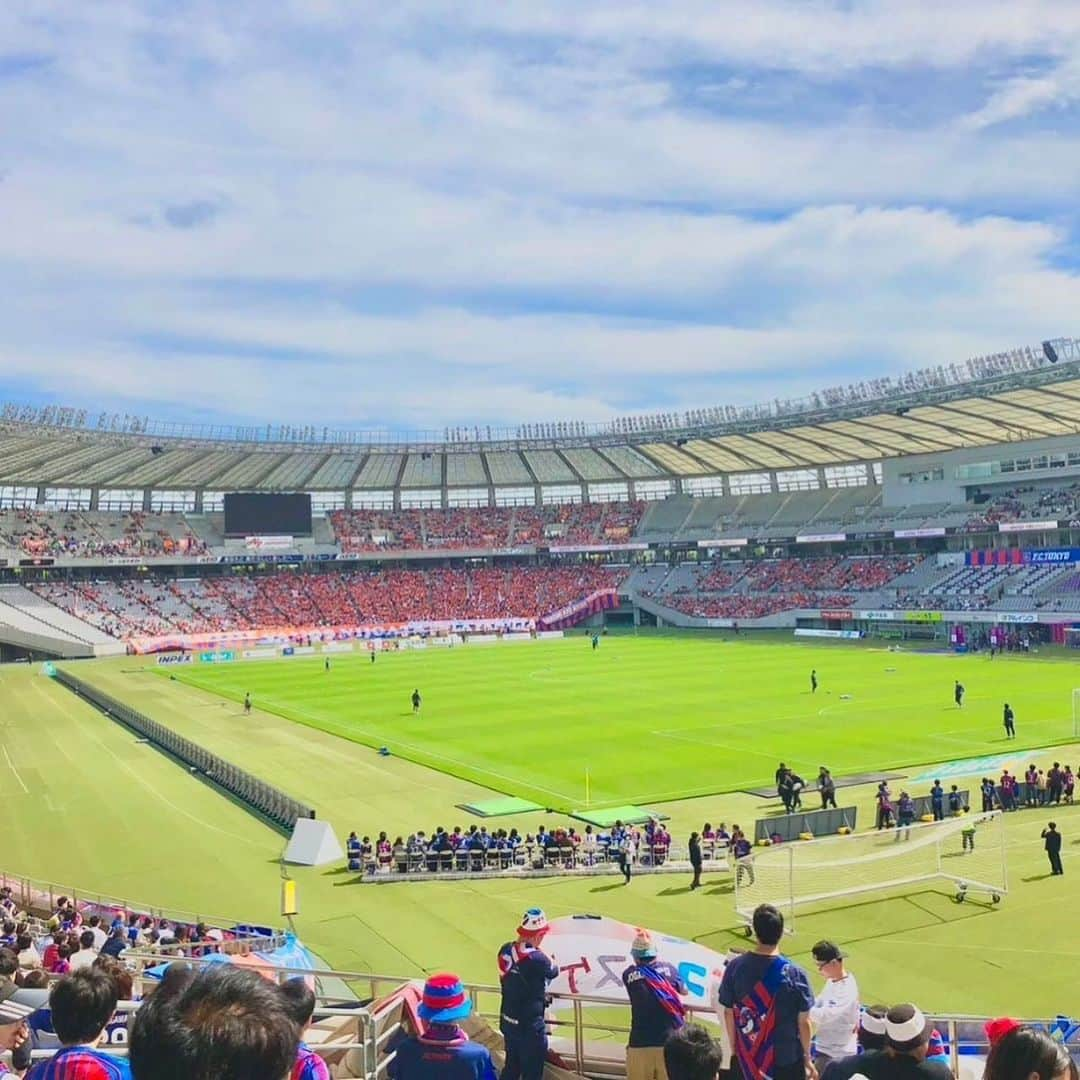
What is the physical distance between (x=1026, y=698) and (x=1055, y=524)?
35.0 meters

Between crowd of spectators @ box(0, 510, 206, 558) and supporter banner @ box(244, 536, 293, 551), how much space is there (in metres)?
4.24

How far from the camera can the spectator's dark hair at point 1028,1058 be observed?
381 centimetres

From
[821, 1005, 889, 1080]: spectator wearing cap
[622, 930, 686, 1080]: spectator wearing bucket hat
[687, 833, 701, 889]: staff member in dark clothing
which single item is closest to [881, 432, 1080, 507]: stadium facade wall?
[687, 833, 701, 889]: staff member in dark clothing

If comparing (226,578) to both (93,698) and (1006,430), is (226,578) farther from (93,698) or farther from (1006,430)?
(1006,430)

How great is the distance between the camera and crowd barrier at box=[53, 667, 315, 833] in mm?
27938

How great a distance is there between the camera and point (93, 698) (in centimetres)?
5406

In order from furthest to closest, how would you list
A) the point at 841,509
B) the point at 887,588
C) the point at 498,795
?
the point at 841,509, the point at 887,588, the point at 498,795

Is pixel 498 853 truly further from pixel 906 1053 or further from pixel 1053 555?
Result: pixel 1053 555

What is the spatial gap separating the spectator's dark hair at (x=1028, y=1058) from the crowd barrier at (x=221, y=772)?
23400mm

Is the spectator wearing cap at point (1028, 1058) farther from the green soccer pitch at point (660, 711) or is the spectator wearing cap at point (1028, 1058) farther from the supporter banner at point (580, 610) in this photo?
the supporter banner at point (580, 610)

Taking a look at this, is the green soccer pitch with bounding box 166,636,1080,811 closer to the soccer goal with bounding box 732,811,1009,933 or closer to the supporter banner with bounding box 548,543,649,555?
the soccer goal with bounding box 732,811,1009,933

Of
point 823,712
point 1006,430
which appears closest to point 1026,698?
point 823,712

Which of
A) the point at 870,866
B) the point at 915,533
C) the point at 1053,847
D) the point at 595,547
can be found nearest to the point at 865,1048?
the point at 870,866

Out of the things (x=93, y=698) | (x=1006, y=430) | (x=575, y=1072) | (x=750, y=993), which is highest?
(x=1006, y=430)
